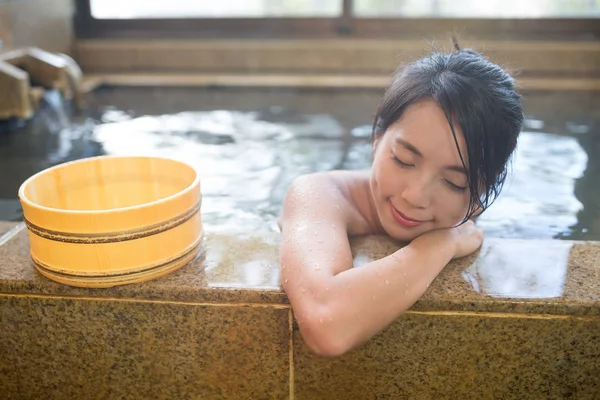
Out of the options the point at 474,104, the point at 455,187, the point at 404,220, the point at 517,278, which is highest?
the point at 474,104

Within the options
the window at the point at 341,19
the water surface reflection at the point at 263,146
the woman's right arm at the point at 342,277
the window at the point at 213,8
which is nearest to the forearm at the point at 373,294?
the woman's right arm at the point at 342,277

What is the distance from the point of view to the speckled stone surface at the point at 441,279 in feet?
4.67

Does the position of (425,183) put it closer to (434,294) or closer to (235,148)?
(434,294)

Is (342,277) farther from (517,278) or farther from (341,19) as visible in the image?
(341,19)

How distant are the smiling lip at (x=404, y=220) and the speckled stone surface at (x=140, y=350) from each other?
0.44m

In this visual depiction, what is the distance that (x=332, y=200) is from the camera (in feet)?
5.70

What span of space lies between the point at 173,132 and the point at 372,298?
9.59 ft

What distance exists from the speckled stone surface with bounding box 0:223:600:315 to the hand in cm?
3

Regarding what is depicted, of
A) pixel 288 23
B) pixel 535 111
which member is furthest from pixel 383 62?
pixel 535 111

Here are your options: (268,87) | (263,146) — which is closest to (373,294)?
(263,146)

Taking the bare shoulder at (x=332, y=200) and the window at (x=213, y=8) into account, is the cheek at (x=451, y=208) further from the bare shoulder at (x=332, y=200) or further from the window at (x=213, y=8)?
the window at (x=213, y=8)

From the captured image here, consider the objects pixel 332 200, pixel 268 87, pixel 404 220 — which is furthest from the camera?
pixel 268 87

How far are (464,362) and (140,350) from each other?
901 millimetres

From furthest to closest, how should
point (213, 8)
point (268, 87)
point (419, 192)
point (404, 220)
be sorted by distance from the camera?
point (213, 8) < point (268, 87) < point (404, 220) < point (419, 192)
